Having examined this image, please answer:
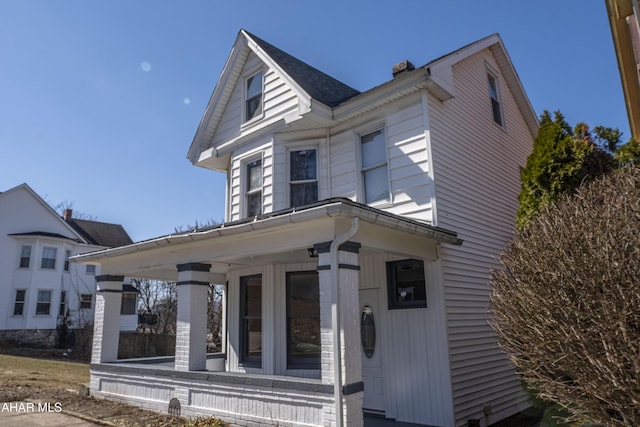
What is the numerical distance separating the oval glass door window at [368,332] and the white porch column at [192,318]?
2972 mm

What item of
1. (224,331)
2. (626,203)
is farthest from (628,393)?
(224,331)

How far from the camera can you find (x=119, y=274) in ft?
33.2

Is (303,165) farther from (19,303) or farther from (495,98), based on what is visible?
(19,303)

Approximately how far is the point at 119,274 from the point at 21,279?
2167 cm

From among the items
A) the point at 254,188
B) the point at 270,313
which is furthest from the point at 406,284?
the point at 254,188

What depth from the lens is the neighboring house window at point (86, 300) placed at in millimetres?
30062

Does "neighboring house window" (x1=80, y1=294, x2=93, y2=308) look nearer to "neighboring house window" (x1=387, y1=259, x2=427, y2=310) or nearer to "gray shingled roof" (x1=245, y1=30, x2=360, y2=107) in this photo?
"gray shingled roof" (x1=245, y1=30, x2=360, y2=107)

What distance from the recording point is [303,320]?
29.0 feet

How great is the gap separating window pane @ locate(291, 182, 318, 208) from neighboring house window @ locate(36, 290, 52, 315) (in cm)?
2480

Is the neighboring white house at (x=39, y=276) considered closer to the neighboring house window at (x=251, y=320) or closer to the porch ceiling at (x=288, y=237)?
the neighboring house window at (x=251, y=320)

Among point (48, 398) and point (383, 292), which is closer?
point (383, 292)

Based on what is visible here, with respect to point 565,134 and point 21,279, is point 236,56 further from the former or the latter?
point 21,279

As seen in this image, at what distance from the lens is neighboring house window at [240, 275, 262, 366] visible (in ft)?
31.2

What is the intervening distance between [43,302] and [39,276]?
5.45 ft
